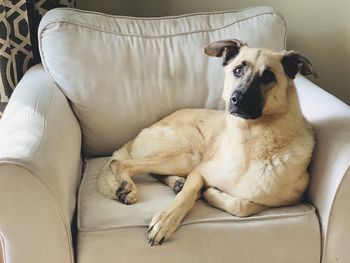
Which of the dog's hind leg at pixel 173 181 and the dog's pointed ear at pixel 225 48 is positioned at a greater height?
the dog's pointed ear at pixel 225 48

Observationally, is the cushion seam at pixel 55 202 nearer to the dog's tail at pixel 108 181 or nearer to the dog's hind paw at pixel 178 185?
the dog's tail at pixel 108 181

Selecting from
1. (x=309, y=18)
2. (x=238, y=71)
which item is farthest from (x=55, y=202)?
(x=309, y=18)

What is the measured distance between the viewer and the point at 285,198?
1.58m

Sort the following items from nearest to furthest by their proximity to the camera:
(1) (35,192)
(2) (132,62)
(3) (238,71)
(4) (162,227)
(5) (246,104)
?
(1) (35,192) < (4) (162,227) < (5) (246,104) < (3) (238,71) < (2) (132,62)

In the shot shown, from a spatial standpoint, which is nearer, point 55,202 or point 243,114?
point 55,202

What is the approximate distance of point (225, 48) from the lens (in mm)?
1750

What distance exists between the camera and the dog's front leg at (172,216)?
1.40 m

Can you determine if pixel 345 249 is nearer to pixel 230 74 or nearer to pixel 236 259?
pixel 236 259

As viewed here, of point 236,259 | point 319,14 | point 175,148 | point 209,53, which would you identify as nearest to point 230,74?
point 209,53

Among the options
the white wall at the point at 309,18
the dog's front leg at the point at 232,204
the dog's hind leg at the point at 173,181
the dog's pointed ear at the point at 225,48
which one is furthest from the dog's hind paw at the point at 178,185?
the white wall at the point at 309,18

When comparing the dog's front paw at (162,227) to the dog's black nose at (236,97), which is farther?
the dog's black nose at (236,97)

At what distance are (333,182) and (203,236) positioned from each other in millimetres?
426

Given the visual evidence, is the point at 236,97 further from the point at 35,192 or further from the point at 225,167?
the point at 35,192

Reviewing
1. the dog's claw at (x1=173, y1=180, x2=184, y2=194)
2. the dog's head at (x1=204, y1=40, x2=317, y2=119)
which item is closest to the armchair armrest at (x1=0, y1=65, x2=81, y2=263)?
the dog's claw at (x1=173, y1=180, x2=184, y2=194)
